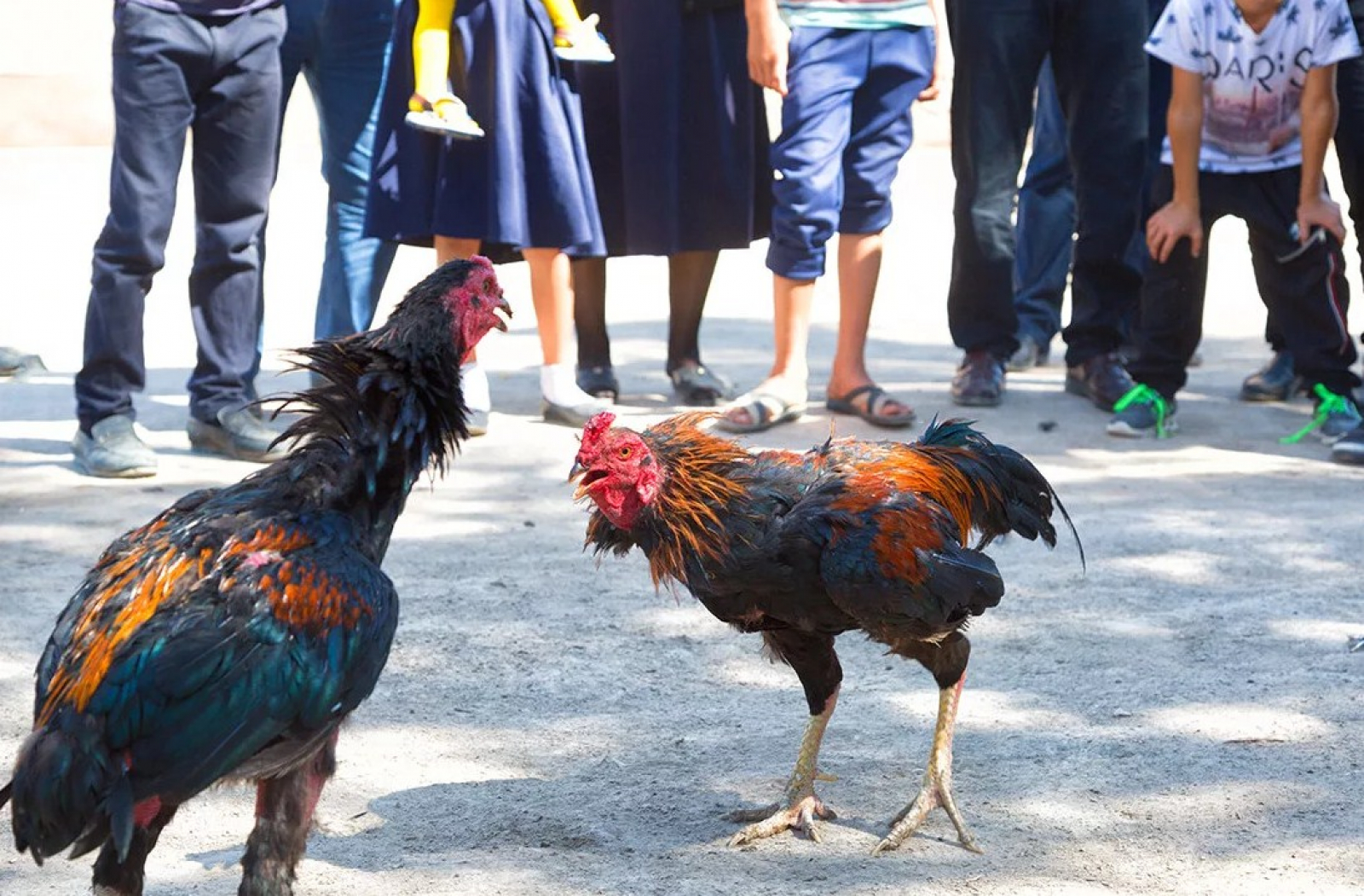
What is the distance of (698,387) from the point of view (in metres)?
8.59

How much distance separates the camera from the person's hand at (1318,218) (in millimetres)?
7672

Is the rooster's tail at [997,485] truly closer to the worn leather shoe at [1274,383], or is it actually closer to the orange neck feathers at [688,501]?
the orange neck feathers at [688,501]

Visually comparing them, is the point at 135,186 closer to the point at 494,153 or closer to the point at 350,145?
the point at 350,145

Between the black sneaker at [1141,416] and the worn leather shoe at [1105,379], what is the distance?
21cm

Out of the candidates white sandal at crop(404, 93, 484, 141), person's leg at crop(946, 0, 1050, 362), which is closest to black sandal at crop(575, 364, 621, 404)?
white sandal at crop(404, 93, 484, 141)

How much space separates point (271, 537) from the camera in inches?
146

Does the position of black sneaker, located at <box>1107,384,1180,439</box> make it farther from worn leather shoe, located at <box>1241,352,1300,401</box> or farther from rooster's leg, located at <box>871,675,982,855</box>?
rooster's leg, located at <box>871,675,982,855</box>

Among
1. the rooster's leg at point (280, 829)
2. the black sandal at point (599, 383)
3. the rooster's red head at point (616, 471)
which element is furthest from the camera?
→ the black sandal at point (599, 383)

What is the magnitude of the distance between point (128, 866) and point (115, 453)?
3.98 metres

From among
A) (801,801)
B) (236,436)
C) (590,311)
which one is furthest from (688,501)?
(590,311)

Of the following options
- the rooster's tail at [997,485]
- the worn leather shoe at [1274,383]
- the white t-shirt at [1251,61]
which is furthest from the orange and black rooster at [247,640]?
the worn leather shoe at [1274,383]

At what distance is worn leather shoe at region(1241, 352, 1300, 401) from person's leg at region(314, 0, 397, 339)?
3.98 m

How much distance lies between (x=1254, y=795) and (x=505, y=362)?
5698mm

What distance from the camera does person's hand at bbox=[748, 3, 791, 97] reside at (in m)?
7.64
